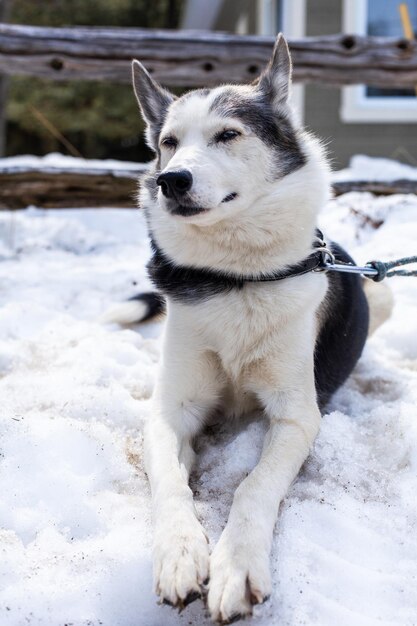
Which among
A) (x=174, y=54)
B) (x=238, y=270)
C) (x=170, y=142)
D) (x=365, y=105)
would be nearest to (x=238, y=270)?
(x=238, y=270)

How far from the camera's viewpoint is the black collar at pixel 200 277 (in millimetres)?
2383

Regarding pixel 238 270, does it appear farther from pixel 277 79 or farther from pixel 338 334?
pixel 277 79

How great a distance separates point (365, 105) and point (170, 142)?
750cm

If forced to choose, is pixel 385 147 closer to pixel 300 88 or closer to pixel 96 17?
pixel 300 88

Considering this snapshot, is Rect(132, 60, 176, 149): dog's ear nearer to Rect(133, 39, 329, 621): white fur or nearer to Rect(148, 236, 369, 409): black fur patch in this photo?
Rect(133, 39, 329, 621): white fur

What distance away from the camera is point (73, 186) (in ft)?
17.7

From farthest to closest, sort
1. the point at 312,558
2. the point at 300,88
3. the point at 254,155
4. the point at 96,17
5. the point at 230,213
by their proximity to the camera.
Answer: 1. the point at 96,17
2. the point at 300,88
3. the point at 254,155
4. the point at 230,213
5. the point at 312,558

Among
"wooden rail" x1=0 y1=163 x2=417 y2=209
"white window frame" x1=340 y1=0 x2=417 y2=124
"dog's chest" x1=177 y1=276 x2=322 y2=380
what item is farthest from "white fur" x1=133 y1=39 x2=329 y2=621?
"white window frame" x1=340 y1=0 x2=417 y2=124

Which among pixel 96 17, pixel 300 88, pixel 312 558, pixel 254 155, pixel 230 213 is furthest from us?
pixel 96 17

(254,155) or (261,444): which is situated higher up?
(254,155)

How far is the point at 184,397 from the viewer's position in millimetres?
2410

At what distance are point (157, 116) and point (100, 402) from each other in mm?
1264

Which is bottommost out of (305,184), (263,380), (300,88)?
(300,88)

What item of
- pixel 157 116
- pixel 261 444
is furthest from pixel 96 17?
pixel 261 444
